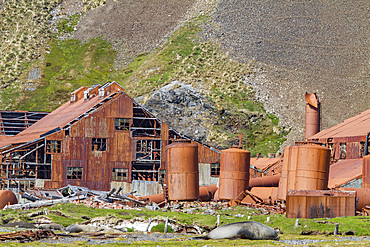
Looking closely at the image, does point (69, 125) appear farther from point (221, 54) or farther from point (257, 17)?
point (257, 17)

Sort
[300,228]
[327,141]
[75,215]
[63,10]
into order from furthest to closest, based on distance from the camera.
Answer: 1. [63,10]
2. [327,141]
3. [75,215]
4. [300,228]

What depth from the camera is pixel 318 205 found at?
3612cm

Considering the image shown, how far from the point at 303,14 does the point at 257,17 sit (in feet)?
27.1

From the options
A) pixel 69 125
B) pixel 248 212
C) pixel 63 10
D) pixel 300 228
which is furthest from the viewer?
pixel 63 10

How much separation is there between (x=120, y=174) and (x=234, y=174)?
496 inches

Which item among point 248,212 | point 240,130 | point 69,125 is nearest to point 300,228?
point 248,212

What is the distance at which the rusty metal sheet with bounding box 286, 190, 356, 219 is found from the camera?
36.0 metres

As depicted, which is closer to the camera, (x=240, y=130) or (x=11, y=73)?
(x=240, y=130)

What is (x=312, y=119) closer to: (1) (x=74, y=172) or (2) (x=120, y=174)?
(2) (x=120, y=174)

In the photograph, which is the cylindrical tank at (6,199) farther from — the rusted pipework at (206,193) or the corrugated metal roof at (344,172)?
the corrugated metal roof at (344,172)

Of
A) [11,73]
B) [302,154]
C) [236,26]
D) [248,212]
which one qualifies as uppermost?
[236,26]

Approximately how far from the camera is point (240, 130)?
8594cm

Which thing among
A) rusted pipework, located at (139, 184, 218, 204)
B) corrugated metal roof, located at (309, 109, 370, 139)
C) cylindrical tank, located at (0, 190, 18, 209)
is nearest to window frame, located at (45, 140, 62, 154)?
cylindrical tank, located at (0, 190, 18, 209)

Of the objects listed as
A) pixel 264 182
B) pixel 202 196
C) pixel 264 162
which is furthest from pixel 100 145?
pixel 264 162
